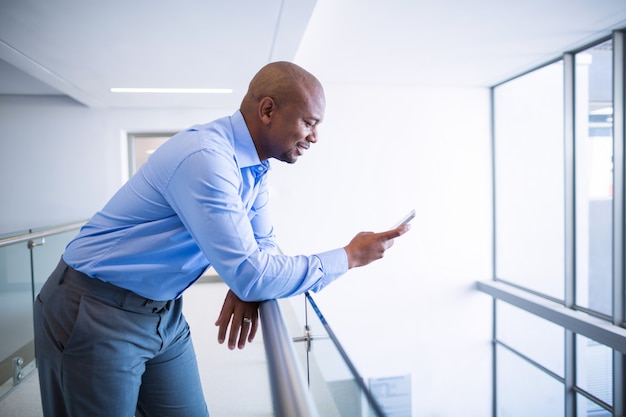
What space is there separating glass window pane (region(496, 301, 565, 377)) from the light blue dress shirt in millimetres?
6028

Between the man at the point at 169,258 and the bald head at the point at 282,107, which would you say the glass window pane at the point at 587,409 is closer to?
the man at the point at 169,258

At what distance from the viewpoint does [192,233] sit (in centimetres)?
93

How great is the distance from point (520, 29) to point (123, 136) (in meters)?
5.02

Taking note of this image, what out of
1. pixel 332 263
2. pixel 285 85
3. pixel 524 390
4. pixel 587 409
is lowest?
pixel 524 390

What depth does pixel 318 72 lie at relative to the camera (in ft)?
18.7

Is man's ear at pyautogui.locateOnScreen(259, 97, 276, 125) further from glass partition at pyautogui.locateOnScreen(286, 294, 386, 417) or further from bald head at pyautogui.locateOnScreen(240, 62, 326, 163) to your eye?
glass partition at pyautogui.locateOnScreen(286, 294, 386, 417)

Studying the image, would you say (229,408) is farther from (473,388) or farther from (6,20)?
(473,388)

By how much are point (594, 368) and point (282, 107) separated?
5.85 meters

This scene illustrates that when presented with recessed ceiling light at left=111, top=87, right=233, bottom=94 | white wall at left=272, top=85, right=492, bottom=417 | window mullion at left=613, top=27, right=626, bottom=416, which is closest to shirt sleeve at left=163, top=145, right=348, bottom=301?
recessed ceiling light at left=111, top=87, right=233, bottom=94

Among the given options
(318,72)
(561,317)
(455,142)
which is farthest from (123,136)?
(561,317)

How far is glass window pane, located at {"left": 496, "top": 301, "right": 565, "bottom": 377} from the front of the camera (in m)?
5.86

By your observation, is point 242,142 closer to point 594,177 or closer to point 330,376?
point 330,376

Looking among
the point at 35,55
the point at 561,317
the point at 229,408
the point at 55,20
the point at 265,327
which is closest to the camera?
the point at 265,327

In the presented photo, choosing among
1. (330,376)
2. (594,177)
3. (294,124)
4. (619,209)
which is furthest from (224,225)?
(594,177)
